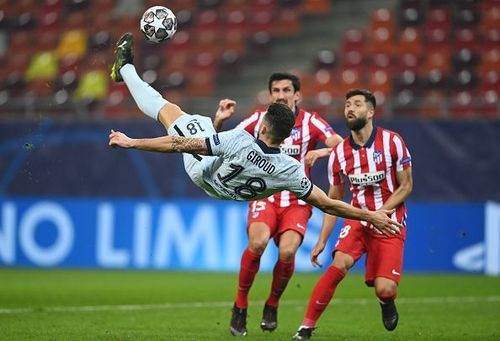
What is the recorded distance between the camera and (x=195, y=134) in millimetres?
9094

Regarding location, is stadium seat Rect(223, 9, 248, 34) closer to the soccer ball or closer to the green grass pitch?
the green grass pitch

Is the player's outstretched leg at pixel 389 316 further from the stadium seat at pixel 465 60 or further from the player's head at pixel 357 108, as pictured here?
the stadium seat at pixel 465 60

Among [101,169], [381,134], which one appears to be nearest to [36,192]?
[101,169]

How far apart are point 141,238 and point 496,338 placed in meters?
9.11

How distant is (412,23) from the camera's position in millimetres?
20859

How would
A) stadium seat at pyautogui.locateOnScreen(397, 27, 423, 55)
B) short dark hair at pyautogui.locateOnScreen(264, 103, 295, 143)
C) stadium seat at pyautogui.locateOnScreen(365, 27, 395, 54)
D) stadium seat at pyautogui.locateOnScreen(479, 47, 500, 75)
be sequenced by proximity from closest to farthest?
short dark hair at pyautogui.locateOnScreen(264, 103, 295, 143) → stadium seat at pyautogui.locateOnScreen(479, 47, 500, 75) → stadium seat at pyautogui.locateOnScreen(397, 27, 423, 55) → stadium seat at pyautogui.locateOnScreen(365, 27, 395, 54)

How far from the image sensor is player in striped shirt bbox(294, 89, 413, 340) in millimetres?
9211

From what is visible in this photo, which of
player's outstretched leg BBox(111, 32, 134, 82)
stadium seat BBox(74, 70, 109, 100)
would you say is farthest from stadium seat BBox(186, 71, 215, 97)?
player's outstretched leg BBox(111, 32, 134, 82)

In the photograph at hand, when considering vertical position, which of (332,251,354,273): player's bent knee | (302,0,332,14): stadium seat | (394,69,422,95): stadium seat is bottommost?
(332,251,354,273): player's bent knee

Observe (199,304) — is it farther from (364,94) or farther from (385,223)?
(385,223)

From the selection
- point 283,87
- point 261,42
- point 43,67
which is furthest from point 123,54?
point 43,67

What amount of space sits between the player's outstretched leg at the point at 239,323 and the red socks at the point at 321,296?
714mm

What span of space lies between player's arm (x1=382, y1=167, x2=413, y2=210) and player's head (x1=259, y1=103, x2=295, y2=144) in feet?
4.91

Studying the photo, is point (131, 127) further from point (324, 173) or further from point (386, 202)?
point (386, 202)
